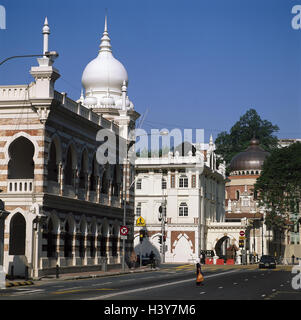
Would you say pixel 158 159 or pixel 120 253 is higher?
pixel 158 159

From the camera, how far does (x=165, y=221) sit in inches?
3725

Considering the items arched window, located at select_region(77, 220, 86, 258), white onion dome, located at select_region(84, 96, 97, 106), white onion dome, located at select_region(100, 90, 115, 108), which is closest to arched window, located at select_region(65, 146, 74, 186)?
arched window, located at select_region(77, 220, 86, 258)

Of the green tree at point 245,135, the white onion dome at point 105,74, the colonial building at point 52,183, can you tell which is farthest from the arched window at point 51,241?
the green tree at point 245,135

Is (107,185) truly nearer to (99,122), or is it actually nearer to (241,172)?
(99,122)

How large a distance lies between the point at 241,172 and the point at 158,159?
41093 millimetres

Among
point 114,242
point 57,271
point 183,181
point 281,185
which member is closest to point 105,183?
point 114,242

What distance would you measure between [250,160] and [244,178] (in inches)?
155

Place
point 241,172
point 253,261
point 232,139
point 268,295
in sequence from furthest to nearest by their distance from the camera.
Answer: point 232,139
point 241,172
point 253,261
point 268,295

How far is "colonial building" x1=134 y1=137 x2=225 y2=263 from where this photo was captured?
308ft

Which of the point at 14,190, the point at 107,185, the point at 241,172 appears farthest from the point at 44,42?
A: the point at 241,172

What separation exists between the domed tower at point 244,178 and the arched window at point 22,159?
7842cm

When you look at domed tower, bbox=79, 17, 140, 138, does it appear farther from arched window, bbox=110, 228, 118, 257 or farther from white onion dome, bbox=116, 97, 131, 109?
arched window, bbox=110, 228, 118, 257

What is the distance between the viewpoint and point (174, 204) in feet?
314

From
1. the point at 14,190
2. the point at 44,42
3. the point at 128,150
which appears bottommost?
the point at 14,190
